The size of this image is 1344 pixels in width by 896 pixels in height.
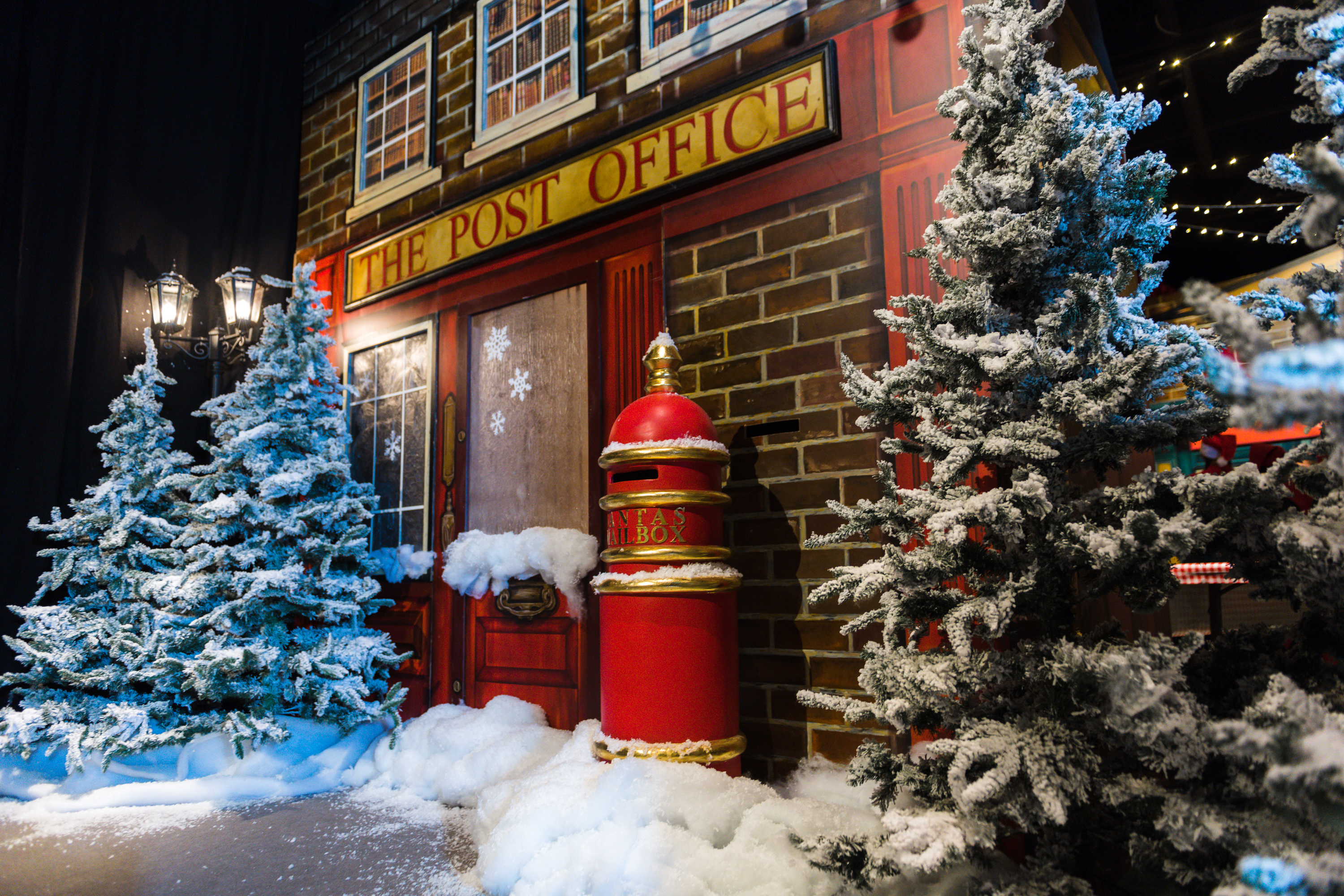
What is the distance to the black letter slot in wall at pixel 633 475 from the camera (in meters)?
2.78

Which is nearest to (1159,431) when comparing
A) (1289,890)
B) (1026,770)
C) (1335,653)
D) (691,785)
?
(1335,653)

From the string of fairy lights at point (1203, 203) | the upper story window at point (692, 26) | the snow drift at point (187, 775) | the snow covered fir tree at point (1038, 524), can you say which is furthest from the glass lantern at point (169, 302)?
the string of fairy lights at point (1203, 203)

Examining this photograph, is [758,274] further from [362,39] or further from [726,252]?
[362,39]

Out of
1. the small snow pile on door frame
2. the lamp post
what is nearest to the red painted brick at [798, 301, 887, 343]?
the small snow pile on door frame

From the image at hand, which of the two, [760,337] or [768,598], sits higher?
[760,337]

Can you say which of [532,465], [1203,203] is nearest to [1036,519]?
[532,465]

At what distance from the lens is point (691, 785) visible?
2.30m

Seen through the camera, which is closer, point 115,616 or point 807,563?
point 807,563

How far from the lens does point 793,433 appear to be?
→ 3.15 meters

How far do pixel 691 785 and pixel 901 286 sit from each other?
6.61 feet

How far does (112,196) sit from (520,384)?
380 centimetres

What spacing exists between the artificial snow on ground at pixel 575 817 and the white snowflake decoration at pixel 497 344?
2197mm

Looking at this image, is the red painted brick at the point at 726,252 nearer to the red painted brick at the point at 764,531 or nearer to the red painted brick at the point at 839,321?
the red painted brick at the point at 839,321

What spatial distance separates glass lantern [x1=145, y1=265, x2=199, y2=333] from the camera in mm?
5043
